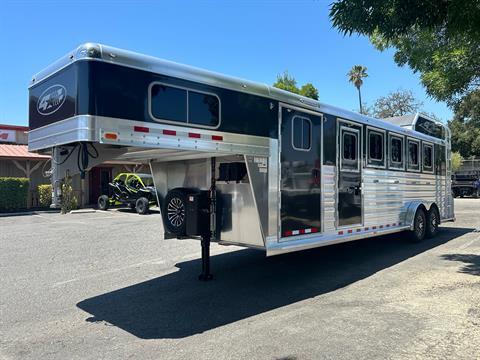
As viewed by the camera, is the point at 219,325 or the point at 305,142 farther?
the point at 305,142

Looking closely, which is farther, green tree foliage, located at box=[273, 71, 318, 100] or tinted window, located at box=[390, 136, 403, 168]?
green tree foliage, located at box=[273, 71, 318, 100]

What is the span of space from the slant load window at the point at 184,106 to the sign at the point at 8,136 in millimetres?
21812

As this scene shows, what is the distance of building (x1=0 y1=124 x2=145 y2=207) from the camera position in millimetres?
20891

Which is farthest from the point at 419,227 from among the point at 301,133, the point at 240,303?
the point at 240,303

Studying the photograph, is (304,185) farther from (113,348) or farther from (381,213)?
(113,348)

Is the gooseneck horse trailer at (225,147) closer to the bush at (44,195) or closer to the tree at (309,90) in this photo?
the bush at (44,195)

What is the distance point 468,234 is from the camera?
458 inches

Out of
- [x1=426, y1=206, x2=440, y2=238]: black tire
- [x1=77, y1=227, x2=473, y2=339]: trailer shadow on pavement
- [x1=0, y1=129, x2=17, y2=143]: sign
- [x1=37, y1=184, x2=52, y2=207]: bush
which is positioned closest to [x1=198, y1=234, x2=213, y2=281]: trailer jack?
[x1=77, y1=227, x2=473, y2=339]: trailer shadow on pavement

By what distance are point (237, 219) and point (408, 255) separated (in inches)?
172

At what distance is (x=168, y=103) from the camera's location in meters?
4.73

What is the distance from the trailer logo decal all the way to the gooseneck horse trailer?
12 mm

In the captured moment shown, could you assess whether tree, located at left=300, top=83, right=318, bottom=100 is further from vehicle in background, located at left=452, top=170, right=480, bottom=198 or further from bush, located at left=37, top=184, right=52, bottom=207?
bush, located at left=37, top=184, right=52, bottom=207

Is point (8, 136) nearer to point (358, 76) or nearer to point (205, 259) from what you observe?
point (205, 259)

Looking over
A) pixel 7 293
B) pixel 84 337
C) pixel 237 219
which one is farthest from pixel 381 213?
pixel 7 293
